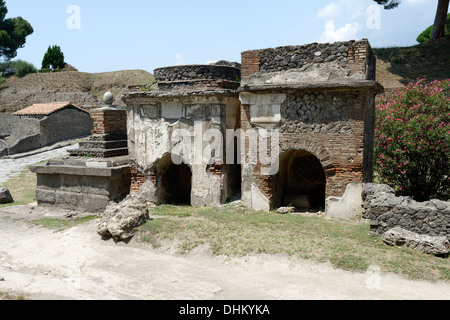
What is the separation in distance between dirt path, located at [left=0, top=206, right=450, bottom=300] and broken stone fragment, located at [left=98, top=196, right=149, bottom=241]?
24cm

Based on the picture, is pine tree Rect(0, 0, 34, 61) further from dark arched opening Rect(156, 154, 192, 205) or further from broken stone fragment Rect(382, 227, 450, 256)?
broken stone fragment Rect(382, 227, 450, 256)

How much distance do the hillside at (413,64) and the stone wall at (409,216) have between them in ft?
60.5

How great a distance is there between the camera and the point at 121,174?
11836 millimetres

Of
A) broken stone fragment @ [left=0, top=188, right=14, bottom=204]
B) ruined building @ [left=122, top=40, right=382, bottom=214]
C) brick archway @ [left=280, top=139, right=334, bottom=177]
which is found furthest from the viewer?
broken stone fragment @ [left=0, top=188, right=14, bottom=204]

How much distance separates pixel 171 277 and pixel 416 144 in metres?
8.55

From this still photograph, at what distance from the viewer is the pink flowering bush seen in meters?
11.4

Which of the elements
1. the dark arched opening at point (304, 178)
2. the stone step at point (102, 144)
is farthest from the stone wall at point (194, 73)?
the dark arched opening at point (304, 178)

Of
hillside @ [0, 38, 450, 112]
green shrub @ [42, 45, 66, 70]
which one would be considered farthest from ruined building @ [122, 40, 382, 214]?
green shrub @ [42, 45, 66, 70]

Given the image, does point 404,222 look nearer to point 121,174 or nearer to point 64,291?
point 64,291

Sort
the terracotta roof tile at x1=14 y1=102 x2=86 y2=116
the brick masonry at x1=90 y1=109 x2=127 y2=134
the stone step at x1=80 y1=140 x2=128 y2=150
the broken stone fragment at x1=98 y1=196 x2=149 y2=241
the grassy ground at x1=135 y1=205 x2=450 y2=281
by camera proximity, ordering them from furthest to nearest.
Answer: the terracotta roof tile at x1=14 y1=102 x2=86 y2=116
the brick masonry at x1=90 y1=109 x2=127 y2=134
the stone step at x1=80 y1=140 x2=128 y2=150
the broken stone fragment at x1=98 y1=196 x2=149 y2=241
the grassy ground at x1=135 y1=205 x2=450 y2=281

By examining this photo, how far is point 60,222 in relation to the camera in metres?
10.6

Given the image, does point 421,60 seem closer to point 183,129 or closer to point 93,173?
point 183,129

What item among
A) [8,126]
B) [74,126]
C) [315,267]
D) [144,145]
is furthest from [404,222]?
[8,126]
